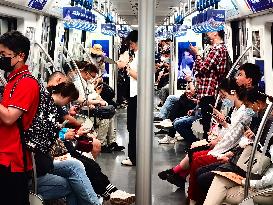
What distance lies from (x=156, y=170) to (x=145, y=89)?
5582mm

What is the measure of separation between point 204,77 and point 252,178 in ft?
11.4

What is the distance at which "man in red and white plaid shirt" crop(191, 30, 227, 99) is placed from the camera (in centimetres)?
716

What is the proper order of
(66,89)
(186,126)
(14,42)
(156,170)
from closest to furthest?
(14,42), (66,89), (156,170), (186,126)

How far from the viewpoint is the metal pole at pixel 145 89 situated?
5.70 feet

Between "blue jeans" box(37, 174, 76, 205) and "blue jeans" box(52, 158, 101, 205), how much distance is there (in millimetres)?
64

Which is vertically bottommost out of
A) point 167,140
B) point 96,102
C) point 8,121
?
point 167,140

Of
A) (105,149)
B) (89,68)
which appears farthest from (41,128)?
(105,149)

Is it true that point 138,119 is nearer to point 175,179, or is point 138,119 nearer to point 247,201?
point 247,201

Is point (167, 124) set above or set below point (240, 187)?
below

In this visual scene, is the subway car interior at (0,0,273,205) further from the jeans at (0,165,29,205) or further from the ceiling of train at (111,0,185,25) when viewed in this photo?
the ceiling of train at (111,0,185,25)

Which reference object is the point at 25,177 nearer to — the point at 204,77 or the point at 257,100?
the point at 257,100

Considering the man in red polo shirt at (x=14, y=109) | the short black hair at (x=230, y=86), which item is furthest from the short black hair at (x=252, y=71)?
the man in red polo shirt at (x=14, y=109)

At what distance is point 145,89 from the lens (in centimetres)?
176

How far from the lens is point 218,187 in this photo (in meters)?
4.30
